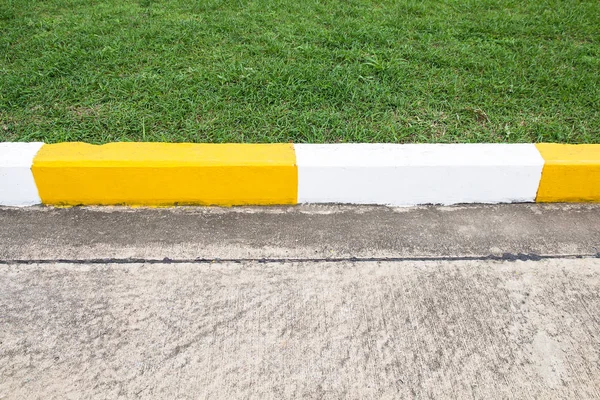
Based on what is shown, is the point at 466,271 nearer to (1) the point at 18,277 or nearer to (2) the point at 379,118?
(2) the point at 379,118

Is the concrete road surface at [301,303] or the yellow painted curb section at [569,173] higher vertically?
the yellow painted curb section at [569,173]

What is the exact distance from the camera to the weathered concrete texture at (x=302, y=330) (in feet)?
5.82

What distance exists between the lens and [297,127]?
297 cm

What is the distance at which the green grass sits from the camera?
2990 millimetres

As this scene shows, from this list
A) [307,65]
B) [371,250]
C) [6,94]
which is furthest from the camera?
[307,65]

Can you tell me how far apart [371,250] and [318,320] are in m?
0.48

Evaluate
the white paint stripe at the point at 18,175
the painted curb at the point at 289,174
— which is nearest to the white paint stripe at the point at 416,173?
the painted curb at the point at 289,174

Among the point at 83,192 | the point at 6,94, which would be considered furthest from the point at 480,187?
the point at 6,94

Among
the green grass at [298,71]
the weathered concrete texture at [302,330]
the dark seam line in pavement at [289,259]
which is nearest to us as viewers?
the weathered concrete texture at [302,330]

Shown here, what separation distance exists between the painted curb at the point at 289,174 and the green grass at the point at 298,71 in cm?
28

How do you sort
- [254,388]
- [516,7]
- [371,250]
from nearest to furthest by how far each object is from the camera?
[254,388]
[371,250]
[516,7]

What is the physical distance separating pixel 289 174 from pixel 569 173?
1.33 m

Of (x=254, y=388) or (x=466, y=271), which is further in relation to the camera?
(x=466, y=271)

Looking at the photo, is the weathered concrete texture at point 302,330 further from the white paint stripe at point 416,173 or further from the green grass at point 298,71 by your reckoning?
the green grass at point 298,71
